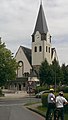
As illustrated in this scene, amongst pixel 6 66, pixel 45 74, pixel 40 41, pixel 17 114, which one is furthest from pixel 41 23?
pixel 17 114

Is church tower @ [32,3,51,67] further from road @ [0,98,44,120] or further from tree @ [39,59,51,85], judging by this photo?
road @ [0,98,44,120]

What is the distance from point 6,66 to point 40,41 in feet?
163

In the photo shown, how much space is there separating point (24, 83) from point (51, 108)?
9417 centimetres

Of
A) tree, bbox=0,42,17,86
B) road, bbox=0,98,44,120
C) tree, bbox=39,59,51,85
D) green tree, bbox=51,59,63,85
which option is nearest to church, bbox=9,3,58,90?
tree, bbox=39,59,51,85

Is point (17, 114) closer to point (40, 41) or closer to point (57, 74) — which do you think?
point (57, 74)

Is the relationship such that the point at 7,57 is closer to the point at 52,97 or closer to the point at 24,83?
the point at 24,83

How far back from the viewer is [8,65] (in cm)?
6788

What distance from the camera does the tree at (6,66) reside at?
66062mm

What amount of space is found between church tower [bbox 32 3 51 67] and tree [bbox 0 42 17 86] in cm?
4333

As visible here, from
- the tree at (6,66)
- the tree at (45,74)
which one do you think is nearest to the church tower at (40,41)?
the tree at (45,74)

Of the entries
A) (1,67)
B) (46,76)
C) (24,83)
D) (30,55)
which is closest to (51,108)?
(1,67)

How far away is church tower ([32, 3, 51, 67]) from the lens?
114562 millimetres

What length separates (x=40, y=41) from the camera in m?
116

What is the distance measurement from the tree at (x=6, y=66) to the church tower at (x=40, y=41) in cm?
4333
